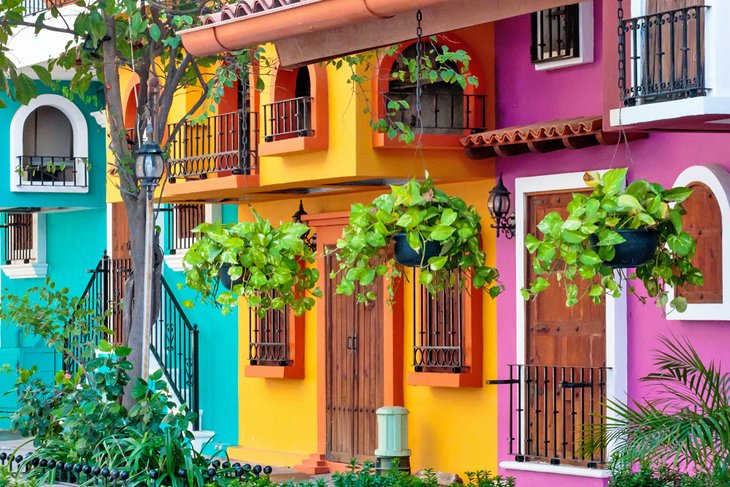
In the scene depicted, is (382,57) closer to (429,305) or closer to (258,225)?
(429,305)

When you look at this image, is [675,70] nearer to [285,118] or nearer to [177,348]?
[285,118]

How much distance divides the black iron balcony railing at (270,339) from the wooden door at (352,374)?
76 cm

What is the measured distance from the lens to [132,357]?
41.6 ft

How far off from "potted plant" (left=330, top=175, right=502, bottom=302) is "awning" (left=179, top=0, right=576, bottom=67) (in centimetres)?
126

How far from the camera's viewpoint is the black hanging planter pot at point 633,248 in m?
7.96

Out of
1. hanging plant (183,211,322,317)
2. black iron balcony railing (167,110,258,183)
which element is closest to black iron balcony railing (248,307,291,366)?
black iron balcony railing (167,110,258,183)

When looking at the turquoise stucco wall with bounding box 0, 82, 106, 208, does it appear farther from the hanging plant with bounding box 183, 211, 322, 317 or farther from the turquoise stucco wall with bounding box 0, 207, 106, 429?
the hanging plant with bounding box 183, 211, 322, 317

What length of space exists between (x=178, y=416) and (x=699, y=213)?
4.47 metres

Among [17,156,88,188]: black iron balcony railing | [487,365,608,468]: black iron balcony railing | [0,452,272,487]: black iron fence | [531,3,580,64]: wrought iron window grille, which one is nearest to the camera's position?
[0,452,272,487]: black iron fence

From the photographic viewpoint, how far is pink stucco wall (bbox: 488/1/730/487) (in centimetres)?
1234

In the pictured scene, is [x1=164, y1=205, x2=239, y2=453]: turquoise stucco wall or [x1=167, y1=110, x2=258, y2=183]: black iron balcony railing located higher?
[x1=167, y1=110, x2=258, y2=183]: black iron balcony railing

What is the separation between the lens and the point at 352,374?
1650 cm

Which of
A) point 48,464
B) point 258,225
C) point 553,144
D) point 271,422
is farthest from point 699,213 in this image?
point 271,422

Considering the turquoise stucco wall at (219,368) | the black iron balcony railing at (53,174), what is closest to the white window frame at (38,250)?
the black iron balcony railing at (53,174)
